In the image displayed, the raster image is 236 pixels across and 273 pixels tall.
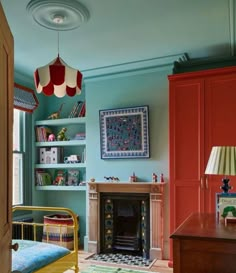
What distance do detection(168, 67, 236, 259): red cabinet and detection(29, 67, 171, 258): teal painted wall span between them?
49cm

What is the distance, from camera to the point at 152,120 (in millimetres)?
4488

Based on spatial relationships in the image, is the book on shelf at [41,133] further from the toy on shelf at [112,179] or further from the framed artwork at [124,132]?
the toy on shelf at [112,179]

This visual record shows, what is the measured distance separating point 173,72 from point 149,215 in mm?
2014

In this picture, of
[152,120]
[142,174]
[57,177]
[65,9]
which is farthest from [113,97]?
[65,9]

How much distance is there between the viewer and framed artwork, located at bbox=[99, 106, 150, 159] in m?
4.48

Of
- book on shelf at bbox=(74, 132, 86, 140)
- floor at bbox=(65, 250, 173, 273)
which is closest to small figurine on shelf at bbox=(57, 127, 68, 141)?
book on shelf at bbox=(74, 132, 86, 140)

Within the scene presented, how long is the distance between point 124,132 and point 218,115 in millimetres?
1417

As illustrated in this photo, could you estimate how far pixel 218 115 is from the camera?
Result: 12.2 ft

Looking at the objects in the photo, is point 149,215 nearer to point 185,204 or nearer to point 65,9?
point 185,204

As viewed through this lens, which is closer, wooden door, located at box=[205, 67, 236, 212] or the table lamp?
the table lamp

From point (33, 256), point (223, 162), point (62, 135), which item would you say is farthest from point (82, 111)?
point (223, 162)

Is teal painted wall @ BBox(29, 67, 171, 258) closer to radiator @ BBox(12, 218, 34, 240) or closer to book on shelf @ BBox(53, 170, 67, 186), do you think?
book on shelf @ BBox(53, 170, 67, 186)

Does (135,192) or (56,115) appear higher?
(56,115)

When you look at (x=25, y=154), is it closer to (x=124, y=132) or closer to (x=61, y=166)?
(x=61, y=166)
